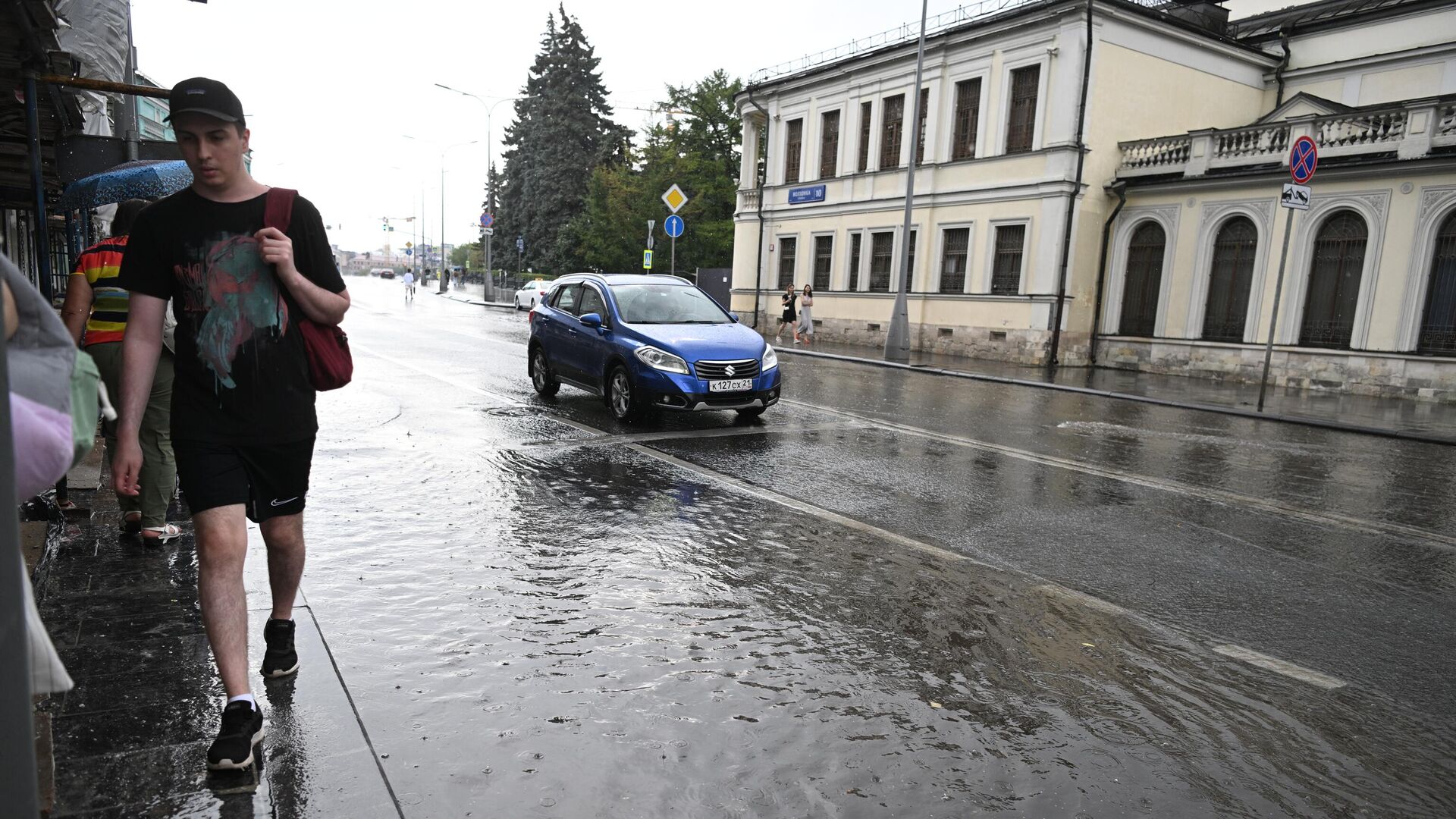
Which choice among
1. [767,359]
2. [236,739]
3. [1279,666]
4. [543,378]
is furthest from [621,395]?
[236,739]

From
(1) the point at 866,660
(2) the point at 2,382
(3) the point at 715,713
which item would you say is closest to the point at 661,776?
(3) the point at 715,713

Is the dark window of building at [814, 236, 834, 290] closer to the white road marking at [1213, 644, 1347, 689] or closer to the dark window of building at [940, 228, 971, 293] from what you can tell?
the dark window of building at [940, 228, 971, 293]

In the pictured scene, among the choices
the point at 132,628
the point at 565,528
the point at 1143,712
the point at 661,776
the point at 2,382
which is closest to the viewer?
the point at 2,382

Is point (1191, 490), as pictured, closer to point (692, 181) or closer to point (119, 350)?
point (119, 350)

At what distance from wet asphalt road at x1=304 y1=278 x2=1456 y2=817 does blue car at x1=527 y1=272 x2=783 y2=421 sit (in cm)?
119

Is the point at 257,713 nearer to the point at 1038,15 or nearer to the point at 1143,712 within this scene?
the point at 1143,712

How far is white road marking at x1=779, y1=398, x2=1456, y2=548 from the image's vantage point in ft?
22.1

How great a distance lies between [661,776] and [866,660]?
1276mm

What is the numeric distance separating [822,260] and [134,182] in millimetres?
27096

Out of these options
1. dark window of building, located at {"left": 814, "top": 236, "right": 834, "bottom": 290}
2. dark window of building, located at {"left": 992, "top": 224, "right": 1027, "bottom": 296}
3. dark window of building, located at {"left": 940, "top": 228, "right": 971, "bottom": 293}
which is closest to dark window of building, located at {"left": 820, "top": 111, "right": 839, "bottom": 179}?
dark window of building, located at {"left": 814, "top": 236, "right": 834, "bottom": 290}

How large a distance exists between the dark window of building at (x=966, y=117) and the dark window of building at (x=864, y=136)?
3.75m

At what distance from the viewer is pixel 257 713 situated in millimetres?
2900

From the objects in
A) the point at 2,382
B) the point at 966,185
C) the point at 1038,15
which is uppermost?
the point at 1038,15

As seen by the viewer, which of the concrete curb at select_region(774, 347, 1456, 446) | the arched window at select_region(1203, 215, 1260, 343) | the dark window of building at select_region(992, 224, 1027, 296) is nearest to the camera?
the concrete curb at select_region(774, 347, 1456, 446)
